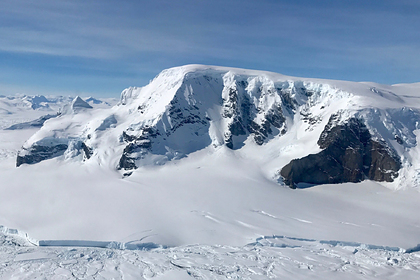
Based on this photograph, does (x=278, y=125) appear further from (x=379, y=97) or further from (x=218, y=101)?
(x=379, y=97)

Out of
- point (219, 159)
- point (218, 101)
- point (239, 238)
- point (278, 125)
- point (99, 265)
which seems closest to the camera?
point (99, 265)

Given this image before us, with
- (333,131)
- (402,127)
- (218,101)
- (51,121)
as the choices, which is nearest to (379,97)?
(402,127)

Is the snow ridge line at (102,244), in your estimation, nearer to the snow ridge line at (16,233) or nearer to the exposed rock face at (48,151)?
the snow ridge line at (16,233)

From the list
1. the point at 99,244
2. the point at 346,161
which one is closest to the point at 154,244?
the point at 99,244

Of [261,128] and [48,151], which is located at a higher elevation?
[261,128]

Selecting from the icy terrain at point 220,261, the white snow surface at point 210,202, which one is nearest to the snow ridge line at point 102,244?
the white snow surface at point 210,202

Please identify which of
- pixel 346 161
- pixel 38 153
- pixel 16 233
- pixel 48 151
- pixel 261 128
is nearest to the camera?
pixel 16 233

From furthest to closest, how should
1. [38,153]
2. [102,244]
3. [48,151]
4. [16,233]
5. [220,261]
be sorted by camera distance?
[48,151], [38,153], [16,233], [102,244], [220,261]

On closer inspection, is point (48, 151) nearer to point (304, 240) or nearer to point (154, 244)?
point (154, 244)
